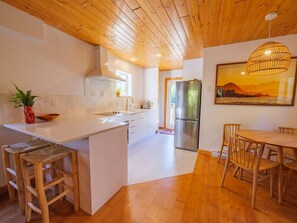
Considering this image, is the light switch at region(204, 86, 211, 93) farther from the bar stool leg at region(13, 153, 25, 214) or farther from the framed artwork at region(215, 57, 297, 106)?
the bar stool leg at region(13, 153, 25, 214)

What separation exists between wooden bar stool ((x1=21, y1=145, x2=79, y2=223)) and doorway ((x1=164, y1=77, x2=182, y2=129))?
4495 millimetres

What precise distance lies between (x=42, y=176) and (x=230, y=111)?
3.13 meters

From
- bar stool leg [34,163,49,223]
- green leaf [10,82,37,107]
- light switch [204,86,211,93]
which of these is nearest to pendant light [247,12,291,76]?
light switch [204,86,211,93]

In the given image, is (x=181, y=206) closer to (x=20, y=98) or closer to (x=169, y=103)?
(x=20, y=98)

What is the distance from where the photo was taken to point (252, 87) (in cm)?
258

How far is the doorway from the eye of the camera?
5488 mm

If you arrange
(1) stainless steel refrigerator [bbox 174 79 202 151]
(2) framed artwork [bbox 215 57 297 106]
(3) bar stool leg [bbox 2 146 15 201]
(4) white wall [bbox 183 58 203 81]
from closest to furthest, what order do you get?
(3) bar stool leg [bbox 2 146 15 201] → (2) framed artwork [bbox 215 57 297 106] → (1) stainless steel refrigerator [bbox 174 79 202 151] → (4) white wall [bbox 183 58 203 81]

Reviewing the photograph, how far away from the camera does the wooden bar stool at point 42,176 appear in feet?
3.98

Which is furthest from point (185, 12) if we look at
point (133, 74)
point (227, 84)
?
point (133, 74)

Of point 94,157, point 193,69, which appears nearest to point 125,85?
point 193,69

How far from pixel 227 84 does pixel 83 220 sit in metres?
3.12

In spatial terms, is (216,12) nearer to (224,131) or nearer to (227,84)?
(227,84)

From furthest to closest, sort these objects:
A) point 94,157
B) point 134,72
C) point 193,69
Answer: point 134,72 → point 193,69 → point 94,157

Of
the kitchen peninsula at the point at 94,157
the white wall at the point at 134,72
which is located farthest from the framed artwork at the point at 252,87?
the white wall at the point at 134,72
